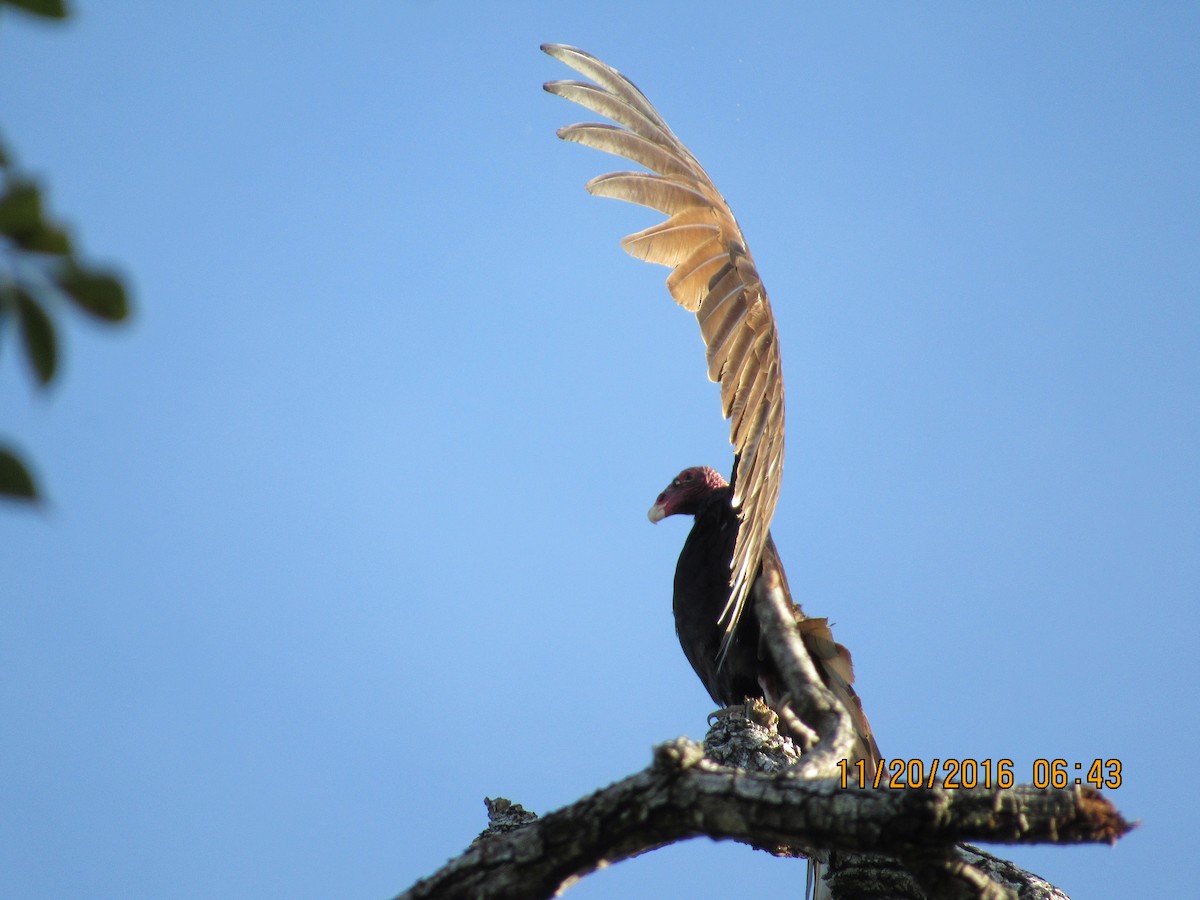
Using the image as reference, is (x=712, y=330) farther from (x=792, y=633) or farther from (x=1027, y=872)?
(x=1027, y=872)

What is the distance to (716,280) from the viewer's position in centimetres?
321

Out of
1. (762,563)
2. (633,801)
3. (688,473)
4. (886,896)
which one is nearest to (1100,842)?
(633,801)

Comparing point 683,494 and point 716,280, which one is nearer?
point 716,280

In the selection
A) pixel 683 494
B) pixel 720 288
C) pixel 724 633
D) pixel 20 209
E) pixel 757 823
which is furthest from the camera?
pixel 683 494

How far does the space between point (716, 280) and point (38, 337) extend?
2760 mm

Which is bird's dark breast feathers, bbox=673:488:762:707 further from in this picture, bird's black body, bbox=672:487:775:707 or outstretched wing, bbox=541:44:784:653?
outstretched wing, bbox=541:44:784:653

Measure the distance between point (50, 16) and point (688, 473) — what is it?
4.31m

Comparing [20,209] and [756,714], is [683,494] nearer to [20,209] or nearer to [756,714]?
[756,714]

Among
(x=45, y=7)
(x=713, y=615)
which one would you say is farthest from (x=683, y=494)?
(x=45, y=7)

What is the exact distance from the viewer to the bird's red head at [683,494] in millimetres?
4793

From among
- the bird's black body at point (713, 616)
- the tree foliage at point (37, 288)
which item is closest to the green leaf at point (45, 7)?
the tree foliage at point (37, 288)

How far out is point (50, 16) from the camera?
62 centimetres

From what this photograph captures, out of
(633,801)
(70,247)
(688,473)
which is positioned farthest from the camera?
(688,473)

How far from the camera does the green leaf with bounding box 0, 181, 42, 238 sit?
56 cm
